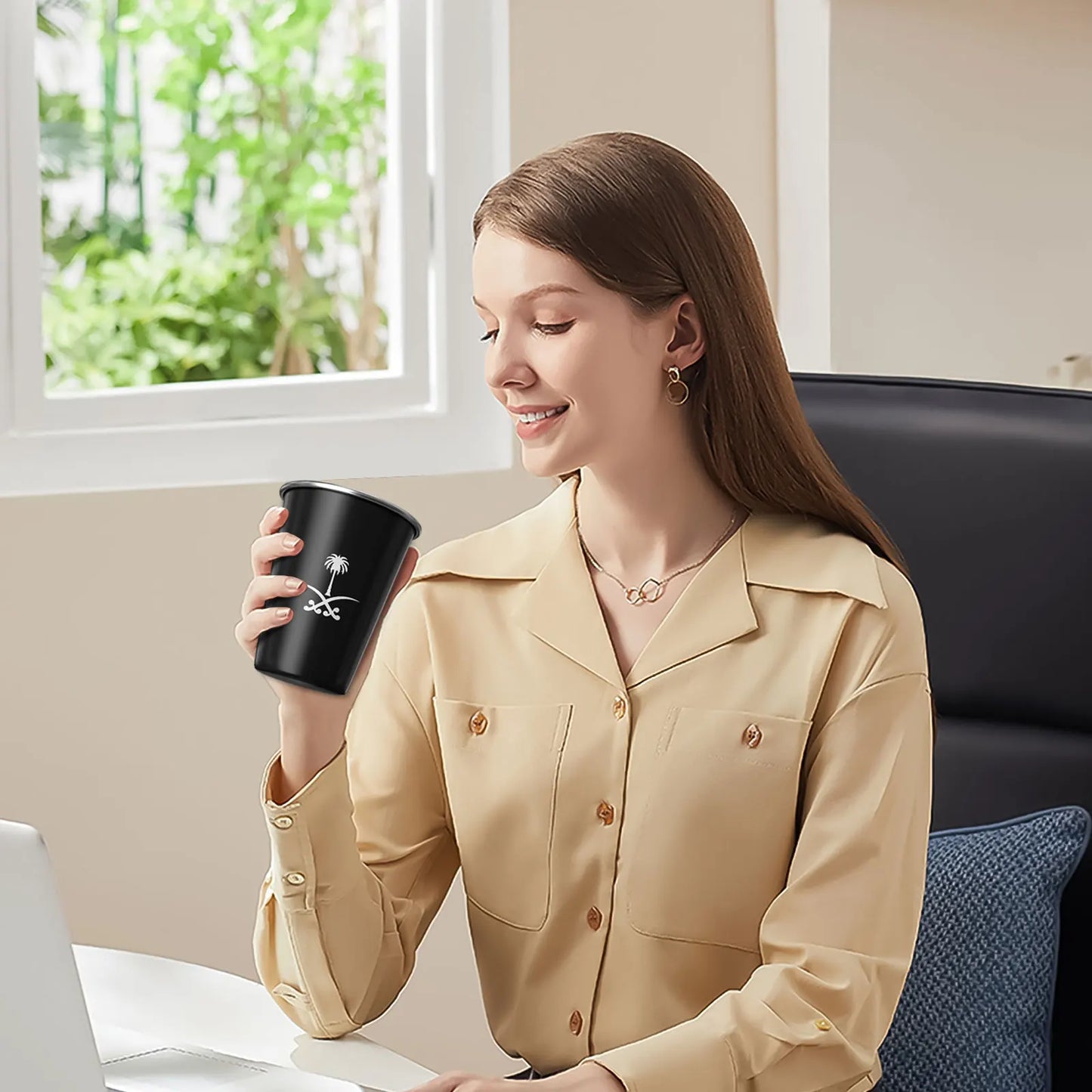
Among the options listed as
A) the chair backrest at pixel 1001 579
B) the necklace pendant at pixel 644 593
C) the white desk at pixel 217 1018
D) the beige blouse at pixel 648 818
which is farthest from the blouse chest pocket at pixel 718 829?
the chair backrest at pixel 1001 579

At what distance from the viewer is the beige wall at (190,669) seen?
1.79 m

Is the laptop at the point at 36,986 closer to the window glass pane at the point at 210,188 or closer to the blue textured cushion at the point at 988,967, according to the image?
the blue textured cushion at the point at 988,967

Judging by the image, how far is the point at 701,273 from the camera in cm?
106

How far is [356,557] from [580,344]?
9.4 inches

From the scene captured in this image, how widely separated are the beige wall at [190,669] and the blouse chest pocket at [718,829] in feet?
2.97

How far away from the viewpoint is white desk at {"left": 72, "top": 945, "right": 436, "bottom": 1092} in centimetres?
97

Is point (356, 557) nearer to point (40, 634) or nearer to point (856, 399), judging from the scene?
point (856, 399)

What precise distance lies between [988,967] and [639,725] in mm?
439

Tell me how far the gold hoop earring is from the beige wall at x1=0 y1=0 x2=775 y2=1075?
0.87m

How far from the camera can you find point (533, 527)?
1.21m

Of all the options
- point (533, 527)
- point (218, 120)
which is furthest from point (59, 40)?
point (533, 527)

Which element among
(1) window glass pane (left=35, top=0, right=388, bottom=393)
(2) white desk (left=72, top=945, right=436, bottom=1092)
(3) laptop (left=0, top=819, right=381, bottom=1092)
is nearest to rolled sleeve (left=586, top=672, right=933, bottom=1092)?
(2) white desk (left=72, top=945, right=436, bottom=1092)

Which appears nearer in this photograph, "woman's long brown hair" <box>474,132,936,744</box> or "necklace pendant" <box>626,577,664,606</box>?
"woman's long brown hair" <box>474,132,936,744</box>

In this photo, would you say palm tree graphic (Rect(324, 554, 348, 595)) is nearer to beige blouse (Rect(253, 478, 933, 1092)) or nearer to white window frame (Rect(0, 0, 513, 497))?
beige blouse (Rect(253, 478, 933, 1092))
